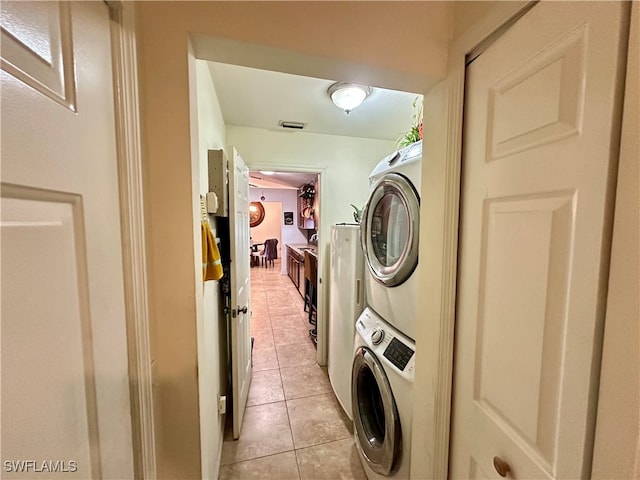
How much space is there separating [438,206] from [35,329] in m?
1.03

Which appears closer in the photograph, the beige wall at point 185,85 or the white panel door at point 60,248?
the white panel door at point 60,248

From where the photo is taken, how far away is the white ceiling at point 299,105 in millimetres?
1496

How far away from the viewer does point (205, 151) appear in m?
1.35

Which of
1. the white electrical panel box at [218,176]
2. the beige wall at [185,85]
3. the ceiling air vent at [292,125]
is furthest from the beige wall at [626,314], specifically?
the ceiling air vent at [292,125]

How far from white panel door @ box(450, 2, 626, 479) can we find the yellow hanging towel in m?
1.01

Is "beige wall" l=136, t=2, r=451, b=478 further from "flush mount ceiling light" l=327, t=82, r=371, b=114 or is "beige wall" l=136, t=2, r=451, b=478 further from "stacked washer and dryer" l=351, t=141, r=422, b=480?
"flush mount ceiling light" l=327, t=82, r=371, b=114

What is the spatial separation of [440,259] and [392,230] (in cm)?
50

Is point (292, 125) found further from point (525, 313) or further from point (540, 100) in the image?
point (525, 313)

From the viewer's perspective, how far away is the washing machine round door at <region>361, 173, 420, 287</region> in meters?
1.16

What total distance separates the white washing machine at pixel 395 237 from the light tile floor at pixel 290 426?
1.04 meters

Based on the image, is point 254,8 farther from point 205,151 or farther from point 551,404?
point 551,404

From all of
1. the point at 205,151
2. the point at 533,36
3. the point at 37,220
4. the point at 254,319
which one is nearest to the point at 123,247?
the point at 37,220

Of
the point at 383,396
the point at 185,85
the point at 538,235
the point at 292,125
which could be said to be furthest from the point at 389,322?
the point at 292,125

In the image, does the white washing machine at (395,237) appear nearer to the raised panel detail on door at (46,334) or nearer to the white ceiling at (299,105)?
the white ceiling at (299,105)
